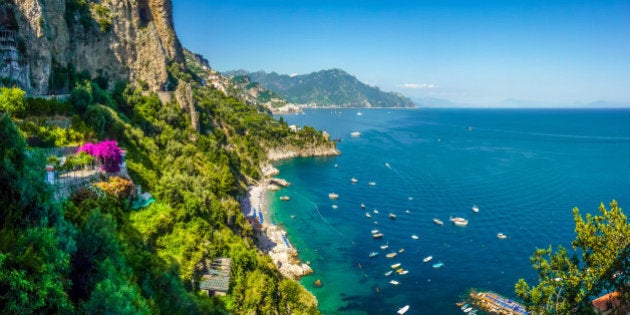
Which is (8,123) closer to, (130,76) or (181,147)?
(181,147)

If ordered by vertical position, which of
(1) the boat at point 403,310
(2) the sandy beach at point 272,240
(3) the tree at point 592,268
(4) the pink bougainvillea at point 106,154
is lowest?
(1) the boat at point 403,310

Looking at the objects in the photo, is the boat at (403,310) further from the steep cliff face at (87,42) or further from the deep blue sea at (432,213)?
the steep cliff face at (87,42)

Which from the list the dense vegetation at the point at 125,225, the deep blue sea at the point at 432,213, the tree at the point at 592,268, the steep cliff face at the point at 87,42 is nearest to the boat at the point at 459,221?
the deep blue sea at the point at 432,213

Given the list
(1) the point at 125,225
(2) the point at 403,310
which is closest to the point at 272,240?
(2) the point at 403,310

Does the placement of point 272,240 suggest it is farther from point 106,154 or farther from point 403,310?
point 106,154

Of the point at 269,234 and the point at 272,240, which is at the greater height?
the point at 269,234

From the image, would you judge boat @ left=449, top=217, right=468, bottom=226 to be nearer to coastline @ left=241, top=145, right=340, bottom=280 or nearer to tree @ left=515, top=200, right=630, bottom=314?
coastline @ left=241, top=145, right=340, bottom=280
